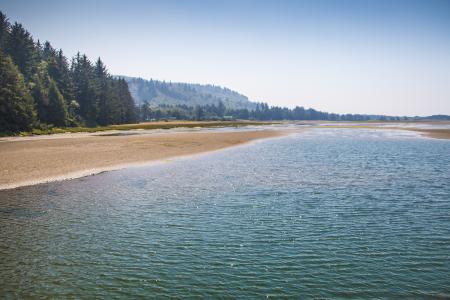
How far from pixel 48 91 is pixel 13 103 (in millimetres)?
17332

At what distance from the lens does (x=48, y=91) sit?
77.4 m

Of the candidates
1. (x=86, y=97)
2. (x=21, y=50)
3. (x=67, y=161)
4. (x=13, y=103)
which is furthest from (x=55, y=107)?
(x=67, y=161)

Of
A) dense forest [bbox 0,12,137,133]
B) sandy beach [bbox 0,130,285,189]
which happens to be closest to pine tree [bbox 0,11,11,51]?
dense forest [bbox 0,12,137,133]

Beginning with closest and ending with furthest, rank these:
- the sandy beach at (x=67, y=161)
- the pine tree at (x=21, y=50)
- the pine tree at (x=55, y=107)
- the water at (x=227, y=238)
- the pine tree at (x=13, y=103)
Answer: the water at (x=227, y=238)
the sandy beach at (x=67, y=161)
the pine tree at (x=13, y=103)
the pine tree at (x=55, y=107)
the pine tree at (x=21, y=50)

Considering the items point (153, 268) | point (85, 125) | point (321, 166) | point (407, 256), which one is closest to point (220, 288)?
point (153, 268)

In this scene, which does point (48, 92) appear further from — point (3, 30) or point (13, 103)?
point (3, 30)

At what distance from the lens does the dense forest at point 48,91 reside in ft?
207

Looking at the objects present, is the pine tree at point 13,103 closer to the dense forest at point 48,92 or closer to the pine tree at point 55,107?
the dense forest at point 48,92

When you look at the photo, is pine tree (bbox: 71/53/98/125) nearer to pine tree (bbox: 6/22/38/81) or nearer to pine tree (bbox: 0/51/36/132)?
pine tree (bbox: 6/22/38/81)

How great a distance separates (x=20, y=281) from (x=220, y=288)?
20.3 ft

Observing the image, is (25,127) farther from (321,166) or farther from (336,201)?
(336,201)

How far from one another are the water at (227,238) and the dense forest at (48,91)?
4619 centimetres

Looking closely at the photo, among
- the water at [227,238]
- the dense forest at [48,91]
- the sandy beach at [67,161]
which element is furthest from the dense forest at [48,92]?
the water at [227,238]

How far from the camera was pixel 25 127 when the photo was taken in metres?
64.7
